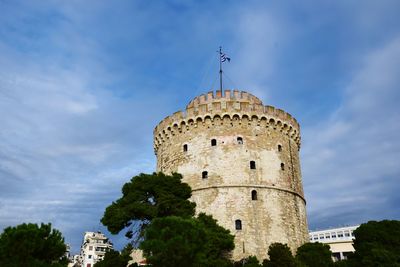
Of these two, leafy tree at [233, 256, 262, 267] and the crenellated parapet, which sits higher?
the crenellated parapet

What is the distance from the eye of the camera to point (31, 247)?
50.5 ft

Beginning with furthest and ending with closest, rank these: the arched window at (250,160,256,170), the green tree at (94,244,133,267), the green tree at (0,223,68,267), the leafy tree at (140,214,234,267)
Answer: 1. the arched window at (250,160,256,170)
2. the green tree at (94,244,133,267)
3. the green tree at (0,223,68,267)
4. the leafy tree at (140,214,234,267)

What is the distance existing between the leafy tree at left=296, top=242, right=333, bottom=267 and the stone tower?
1756 mm

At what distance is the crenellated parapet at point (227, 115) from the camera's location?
89.9 ft

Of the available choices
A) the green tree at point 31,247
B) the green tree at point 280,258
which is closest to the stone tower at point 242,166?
the green tree at point 280,258

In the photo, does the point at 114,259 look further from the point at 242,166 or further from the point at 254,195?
the point at 242,166

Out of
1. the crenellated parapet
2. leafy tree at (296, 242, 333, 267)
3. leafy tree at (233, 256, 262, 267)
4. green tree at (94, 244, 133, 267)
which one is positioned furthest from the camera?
the crenellated parapet

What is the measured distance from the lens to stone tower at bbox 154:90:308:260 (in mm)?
25016

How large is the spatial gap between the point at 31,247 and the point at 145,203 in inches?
303

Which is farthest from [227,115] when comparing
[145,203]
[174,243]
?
[174,243]

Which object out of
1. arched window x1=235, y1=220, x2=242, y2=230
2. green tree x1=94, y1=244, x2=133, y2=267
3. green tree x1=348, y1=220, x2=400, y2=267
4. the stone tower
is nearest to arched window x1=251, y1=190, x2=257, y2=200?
the stone tower

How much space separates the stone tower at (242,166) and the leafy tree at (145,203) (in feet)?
10.6

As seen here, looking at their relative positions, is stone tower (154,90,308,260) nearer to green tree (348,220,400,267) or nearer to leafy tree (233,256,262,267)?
leafy tree (233,256,262,267)

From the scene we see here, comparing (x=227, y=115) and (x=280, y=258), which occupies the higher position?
(x=227, y=115)
